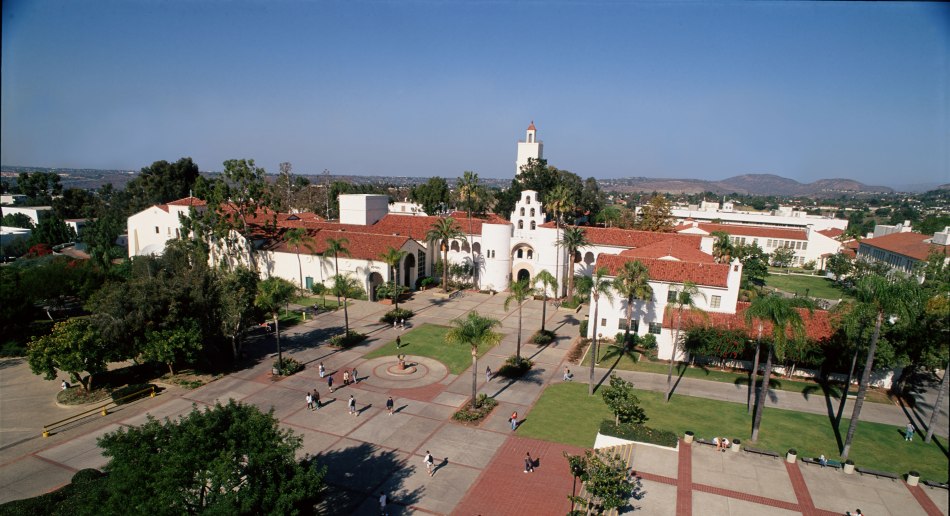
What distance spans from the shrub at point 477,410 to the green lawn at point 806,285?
49.8 m

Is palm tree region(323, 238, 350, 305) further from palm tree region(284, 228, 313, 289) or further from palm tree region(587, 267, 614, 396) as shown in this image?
palm tree region(587, 267, 614, 396)

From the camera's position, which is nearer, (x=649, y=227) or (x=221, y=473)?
(x=221, y=473)

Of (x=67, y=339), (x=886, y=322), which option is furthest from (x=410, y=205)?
(x=886, y=322)

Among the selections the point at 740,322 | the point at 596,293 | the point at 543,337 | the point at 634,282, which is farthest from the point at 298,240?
the point at 740,322

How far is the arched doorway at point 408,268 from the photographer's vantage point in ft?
178

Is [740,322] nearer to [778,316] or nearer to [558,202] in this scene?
[778,316]

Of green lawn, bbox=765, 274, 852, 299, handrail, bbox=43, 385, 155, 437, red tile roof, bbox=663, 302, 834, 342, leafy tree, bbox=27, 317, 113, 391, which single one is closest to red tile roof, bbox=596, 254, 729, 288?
red tile roof, bbox=663, 302, 834, 342

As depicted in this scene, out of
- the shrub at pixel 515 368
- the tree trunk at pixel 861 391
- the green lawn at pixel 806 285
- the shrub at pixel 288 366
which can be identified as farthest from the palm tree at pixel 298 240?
the green lawn at pixel 806 285

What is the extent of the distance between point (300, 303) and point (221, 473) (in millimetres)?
37461

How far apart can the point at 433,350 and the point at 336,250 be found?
59.9ft

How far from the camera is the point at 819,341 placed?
32.1m

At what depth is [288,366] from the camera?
32.9 m

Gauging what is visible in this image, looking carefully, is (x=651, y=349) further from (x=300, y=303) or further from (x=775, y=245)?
(x=775, y=245)

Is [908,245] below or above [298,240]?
above
